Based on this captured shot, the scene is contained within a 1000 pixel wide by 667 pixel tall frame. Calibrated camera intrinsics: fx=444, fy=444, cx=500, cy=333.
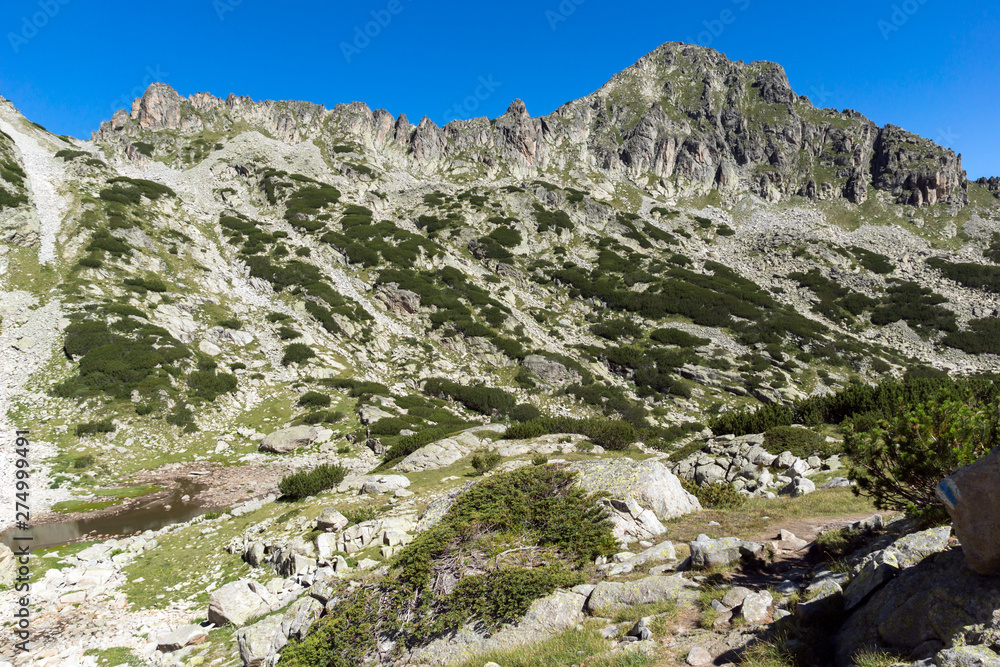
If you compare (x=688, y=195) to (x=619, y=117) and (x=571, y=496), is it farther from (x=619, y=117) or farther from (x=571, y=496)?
(x=571, y=496)

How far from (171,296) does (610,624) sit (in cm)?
4702

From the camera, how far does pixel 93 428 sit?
24.5 meters

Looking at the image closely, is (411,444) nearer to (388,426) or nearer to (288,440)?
(388,426)

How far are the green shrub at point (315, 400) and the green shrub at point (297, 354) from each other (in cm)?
542

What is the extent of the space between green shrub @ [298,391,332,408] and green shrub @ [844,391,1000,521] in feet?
104

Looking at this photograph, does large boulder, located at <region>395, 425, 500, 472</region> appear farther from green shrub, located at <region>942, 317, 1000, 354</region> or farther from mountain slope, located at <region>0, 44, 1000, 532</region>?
green shrub, located at <region>942, 317, 1000, 354</region>

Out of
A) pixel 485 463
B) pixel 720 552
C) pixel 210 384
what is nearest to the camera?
pixel 720 552

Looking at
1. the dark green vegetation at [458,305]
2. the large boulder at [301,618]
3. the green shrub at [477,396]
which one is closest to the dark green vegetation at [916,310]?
the dark green vegetation at [458,305]

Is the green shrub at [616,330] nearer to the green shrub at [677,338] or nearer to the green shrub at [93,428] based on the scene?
the green shrub at [677,338]

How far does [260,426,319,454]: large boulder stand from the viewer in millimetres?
26516

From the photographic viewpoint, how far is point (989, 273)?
68875mm

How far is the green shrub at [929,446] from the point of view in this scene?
202 inches

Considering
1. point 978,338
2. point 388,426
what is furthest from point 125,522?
point 978,338

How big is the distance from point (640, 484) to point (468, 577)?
4.73 m
